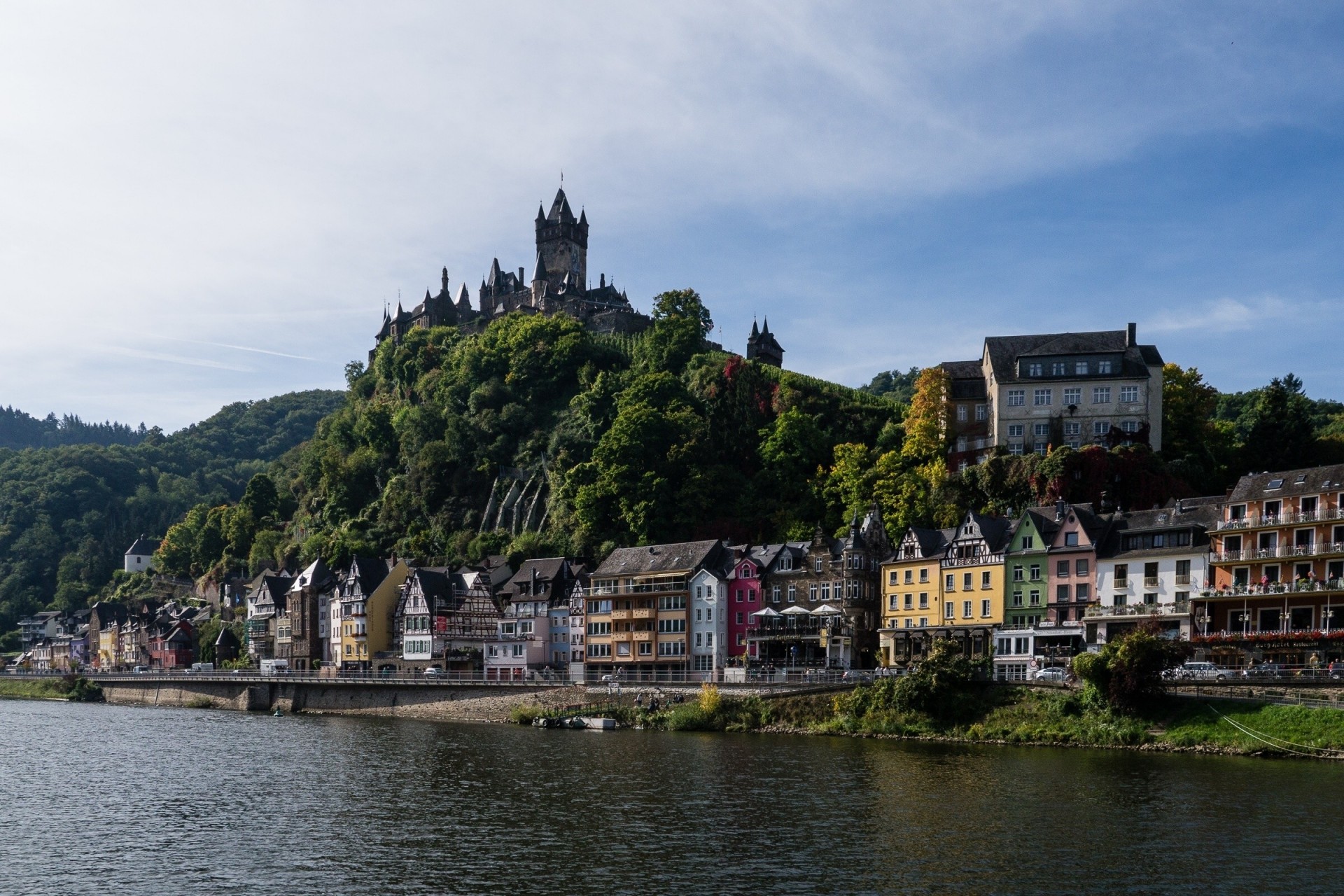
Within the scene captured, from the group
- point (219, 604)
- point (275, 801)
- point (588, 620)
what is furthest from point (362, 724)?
point (219, 604)

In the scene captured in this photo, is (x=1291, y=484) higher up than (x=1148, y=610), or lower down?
higher up

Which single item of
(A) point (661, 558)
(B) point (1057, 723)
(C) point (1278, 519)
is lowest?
(B) point (1057, 723)

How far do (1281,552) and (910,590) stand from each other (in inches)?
914

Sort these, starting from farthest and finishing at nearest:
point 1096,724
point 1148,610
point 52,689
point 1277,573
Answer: point 52,689
point 1148,610
point 1277,573
point 1096,724

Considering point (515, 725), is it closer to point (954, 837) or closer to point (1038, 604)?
point (1038, 604)

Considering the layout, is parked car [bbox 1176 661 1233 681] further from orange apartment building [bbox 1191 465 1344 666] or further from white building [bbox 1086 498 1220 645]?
white building [bbox 1086 498 1220 645]

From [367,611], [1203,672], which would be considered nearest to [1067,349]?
[1203,672]

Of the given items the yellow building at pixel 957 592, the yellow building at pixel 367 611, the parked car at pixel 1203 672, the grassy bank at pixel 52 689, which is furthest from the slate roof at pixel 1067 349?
the grassy bank at pixel 52 689

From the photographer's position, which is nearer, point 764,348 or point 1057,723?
point 1057,723

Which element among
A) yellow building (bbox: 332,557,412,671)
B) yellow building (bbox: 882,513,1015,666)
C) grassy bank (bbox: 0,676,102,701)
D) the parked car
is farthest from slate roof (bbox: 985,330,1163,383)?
grassy bank (bbox: 0,676,102,701)

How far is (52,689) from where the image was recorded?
13262 cm

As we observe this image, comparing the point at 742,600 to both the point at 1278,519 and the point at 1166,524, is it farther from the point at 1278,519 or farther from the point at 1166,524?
the point at 1278,519

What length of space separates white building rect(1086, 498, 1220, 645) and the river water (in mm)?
16444

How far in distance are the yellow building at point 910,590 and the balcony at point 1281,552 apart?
17.8 meters
